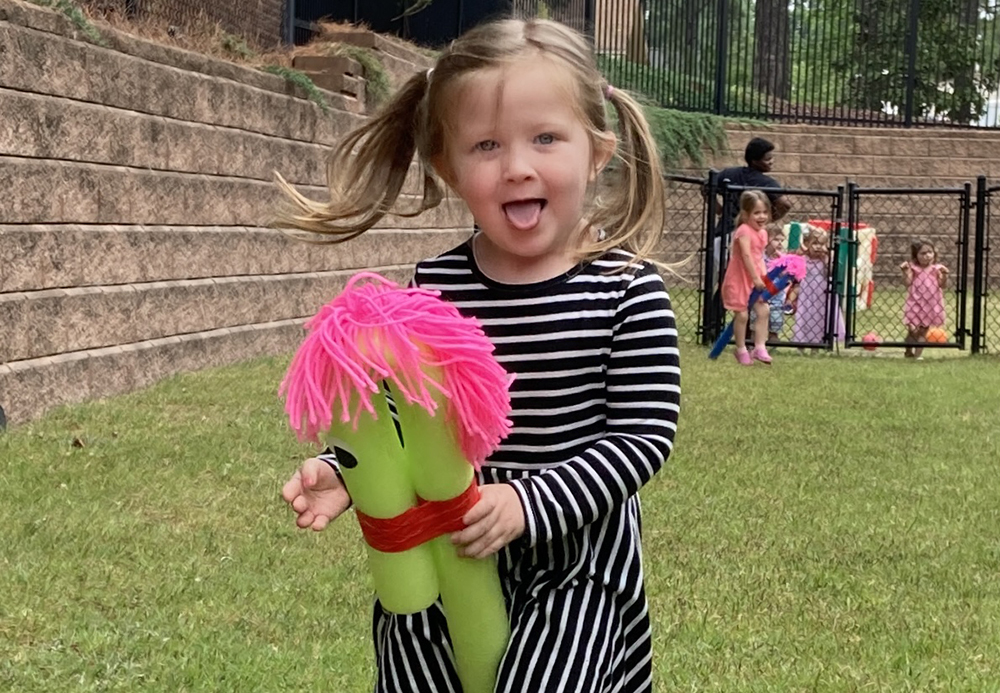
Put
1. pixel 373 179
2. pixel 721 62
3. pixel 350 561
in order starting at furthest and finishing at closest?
pixel 721 62 < pixel 350 561 < pixel 373 179

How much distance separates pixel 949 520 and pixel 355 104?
7.82 metres

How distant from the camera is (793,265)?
12.9 metres

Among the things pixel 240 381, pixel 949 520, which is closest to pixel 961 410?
pixel 949 520

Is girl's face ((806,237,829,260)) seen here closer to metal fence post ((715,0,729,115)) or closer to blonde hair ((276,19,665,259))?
metal fence post ((715,0,729,115))

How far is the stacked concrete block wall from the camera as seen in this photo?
6945 millimetres

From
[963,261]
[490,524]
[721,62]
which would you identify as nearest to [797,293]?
[963,261]

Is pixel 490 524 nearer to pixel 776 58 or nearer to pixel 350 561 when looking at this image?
pixel 350 561

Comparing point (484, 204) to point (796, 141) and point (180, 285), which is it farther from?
point (796, 141)

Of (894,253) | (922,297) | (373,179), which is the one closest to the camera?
(373,179)

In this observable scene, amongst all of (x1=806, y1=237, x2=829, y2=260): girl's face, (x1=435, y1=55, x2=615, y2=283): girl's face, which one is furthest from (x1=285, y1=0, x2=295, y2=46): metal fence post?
(x1=435, y1=55, x2=615, y2=283): girl's face

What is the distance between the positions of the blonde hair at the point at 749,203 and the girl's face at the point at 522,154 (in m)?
9.91

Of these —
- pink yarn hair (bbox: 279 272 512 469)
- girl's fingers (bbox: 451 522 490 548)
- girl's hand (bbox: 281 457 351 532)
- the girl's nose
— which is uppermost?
the girl's nose

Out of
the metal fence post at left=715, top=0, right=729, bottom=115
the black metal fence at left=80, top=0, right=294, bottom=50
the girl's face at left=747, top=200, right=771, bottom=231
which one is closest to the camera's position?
the black metal fence at left=80, top=0, right=294, bottom=50

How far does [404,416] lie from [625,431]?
0.42 meters
